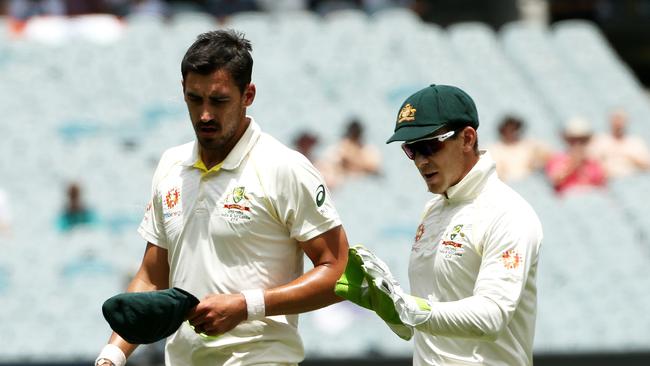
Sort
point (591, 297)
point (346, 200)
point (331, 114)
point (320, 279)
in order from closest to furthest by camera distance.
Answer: point (320, 279), point (591, 297), point (346, 200), point (331, 114)

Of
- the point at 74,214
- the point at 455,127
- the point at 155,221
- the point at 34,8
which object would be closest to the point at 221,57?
the point at 155,221

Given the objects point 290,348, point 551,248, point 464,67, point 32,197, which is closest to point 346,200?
point 551,248

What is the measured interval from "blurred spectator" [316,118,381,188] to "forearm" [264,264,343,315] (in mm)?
7881

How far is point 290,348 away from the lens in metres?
4.71

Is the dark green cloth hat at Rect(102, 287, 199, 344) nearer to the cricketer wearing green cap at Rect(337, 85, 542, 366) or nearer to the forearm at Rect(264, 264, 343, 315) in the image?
the forearm at Rect(264, 264, 343, 315)

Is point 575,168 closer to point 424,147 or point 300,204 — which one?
point 300,204

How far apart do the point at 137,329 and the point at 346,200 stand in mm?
7852

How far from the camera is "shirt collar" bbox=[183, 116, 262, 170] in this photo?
4.71 meters

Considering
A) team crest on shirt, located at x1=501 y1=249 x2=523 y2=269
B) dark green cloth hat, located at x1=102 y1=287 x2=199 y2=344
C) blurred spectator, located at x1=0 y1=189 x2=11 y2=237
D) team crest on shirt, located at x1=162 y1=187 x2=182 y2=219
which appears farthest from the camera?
blurred spectator, located at x1=0 y1=189 x2=11 y2=237

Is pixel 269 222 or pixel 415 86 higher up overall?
pixel 269 222

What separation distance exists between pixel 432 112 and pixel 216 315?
97 centimetres

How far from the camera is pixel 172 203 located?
481 cm

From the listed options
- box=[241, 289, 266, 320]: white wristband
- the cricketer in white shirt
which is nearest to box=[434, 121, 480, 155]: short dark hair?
the cricketer in white shirt

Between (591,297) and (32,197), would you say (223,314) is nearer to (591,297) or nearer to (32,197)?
(591,297)
